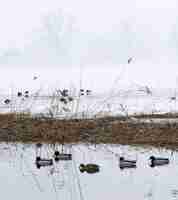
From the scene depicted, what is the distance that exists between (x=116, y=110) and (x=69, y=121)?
2.16 meters

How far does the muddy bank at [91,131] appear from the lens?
9.50 metres

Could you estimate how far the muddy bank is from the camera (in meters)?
9.50

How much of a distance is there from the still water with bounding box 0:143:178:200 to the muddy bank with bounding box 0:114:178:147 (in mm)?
638

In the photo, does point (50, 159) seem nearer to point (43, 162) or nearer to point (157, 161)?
point (43, 162)

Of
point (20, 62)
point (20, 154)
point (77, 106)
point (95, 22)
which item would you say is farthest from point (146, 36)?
point (20, 154)

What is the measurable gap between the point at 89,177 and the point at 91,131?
3.40m

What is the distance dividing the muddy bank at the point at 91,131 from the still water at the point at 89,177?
0.64 metres

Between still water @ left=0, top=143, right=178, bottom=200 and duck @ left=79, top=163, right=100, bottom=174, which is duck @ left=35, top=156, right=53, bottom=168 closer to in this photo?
still water @ left=0, top=143, right=178, bottom=200

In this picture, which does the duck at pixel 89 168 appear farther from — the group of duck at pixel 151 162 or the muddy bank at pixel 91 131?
the muddy bank at pixel 91 131

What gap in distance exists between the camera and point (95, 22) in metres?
36.9

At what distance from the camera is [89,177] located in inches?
268

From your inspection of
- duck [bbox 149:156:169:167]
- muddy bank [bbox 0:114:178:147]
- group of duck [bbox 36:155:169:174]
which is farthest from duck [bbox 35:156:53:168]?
muddy bank [bbox 0:114:178:147]

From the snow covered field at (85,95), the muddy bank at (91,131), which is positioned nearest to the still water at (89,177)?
the muddy bank at (91,131)

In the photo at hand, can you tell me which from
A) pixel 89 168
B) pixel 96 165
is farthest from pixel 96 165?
pixel 89 168
